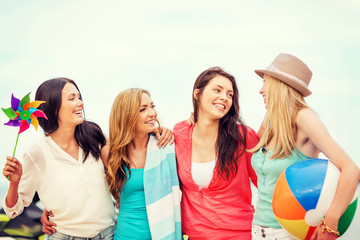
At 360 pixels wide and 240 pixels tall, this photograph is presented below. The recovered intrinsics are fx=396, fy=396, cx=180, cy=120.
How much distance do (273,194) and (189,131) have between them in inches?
39.0

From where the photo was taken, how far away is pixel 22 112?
2.88 meters

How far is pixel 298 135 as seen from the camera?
2.46m

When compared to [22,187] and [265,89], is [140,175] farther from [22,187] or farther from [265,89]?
[265,89]

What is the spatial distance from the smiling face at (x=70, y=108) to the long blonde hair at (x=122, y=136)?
0.28 m

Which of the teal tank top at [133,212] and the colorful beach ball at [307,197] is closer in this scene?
the colorful beach ball at [307,197]

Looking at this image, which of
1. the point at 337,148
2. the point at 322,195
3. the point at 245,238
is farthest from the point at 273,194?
the point at 245,238

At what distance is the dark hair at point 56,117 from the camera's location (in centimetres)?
296

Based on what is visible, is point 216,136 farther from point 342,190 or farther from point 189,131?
point 342,190

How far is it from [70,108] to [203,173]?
3.61 feet

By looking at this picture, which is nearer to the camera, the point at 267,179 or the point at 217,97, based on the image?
the point at 267,179

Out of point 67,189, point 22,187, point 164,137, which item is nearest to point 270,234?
point 164,137

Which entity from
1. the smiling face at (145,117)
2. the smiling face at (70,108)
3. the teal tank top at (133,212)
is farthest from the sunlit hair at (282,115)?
the smiling face at (70,108)

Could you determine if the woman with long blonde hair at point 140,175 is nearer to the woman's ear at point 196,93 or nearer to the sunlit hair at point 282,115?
the woman's ear at point 196,93

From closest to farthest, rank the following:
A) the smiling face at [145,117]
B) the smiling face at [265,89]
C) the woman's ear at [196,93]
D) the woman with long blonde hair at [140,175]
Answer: the smiling face at [265,89], the woman with long blonde hair at [140,175], the smiling face at [145,117], the woman's ear at [196,93]
